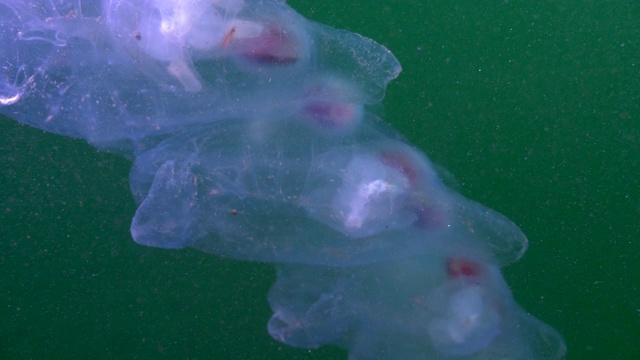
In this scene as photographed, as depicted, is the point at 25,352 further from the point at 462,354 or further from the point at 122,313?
the point at 462,354

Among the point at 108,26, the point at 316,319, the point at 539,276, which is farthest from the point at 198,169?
the point at 539,276

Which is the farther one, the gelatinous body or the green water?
the green water

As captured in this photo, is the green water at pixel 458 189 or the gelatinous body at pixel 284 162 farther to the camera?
the green water at pixel 458 189

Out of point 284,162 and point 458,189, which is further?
point 458,189

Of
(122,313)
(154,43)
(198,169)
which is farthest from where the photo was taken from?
(122,313)
